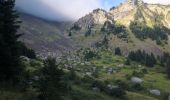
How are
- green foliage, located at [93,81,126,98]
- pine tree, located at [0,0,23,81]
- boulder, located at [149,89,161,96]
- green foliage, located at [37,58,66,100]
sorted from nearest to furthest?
green foliage, located at [37,58,66,100] < pine tree, located at [0,0,23,81] < green foliage, located at [93,81,126,98] < boulder, located at [149,89,161,96]

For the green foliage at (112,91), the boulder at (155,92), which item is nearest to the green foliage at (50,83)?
the green foliage at (112,91)

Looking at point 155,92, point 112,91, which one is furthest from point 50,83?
point 155,92

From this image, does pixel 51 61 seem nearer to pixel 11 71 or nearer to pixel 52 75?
pixel 52 75

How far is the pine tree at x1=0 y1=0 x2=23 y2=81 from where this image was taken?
52906 mm

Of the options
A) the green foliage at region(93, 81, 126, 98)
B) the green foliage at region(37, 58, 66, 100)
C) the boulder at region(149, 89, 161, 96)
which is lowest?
the boulder at region(149, 89, 161, 96)

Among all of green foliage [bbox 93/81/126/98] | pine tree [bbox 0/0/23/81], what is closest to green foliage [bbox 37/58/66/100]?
pine tree [bbox 0/0/23/81]

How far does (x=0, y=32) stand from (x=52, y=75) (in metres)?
10.2

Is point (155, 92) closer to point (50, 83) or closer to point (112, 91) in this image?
point (112, 91)

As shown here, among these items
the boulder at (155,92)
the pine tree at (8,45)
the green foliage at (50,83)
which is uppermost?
the pine tree at (8,45)

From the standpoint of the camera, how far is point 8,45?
5406 centimetres

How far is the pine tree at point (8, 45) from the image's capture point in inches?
2083

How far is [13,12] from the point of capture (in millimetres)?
57219

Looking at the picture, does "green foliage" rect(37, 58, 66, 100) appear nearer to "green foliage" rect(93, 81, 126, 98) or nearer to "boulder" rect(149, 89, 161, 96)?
"green foliage" rect(93, 81, 126, 98)

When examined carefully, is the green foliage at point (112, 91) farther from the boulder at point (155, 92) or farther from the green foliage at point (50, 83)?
the green foliage at point (50, 83)
